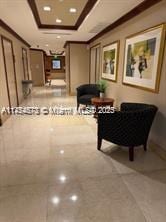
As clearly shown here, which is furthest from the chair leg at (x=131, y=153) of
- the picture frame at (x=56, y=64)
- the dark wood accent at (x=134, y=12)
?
the picture frame at (x=56, y=64)

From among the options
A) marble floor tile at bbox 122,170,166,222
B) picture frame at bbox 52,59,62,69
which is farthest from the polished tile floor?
picture frame at bbox 52,59,62,69

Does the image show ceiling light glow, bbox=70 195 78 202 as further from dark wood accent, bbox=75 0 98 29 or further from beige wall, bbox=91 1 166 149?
dark wood accent, bbox=75 0 98 29

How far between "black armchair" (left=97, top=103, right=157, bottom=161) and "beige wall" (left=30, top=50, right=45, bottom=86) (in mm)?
9786

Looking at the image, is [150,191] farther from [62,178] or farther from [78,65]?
[78,65]

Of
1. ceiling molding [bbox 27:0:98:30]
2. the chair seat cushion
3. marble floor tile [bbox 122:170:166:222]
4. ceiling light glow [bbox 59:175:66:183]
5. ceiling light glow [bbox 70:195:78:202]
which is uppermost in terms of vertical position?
ceiling molding [bbox 27:0:98:30]

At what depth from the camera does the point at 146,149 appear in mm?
2912

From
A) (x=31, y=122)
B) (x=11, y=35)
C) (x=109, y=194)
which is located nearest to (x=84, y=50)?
(x=11, y=35)

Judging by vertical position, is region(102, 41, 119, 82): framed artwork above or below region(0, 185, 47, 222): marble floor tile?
above

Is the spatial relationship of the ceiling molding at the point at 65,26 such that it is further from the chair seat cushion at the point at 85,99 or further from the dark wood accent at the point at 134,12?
the chair seat cushion at the point at 85,99

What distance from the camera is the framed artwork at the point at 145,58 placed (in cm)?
268

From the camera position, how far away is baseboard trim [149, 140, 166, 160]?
2658 millimetres

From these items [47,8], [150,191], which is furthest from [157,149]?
[47,8]

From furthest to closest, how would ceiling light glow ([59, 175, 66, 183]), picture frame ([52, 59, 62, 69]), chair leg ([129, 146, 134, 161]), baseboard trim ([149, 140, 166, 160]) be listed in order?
picture frame ([52, 59, 62, 69]) → baseboard trim ([149, 140, 166, 160]) → chair leg ([129, 146, 134, 161]) → ceiling light glow ([59, 175, 66, 183])

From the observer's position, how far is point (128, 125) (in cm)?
243
